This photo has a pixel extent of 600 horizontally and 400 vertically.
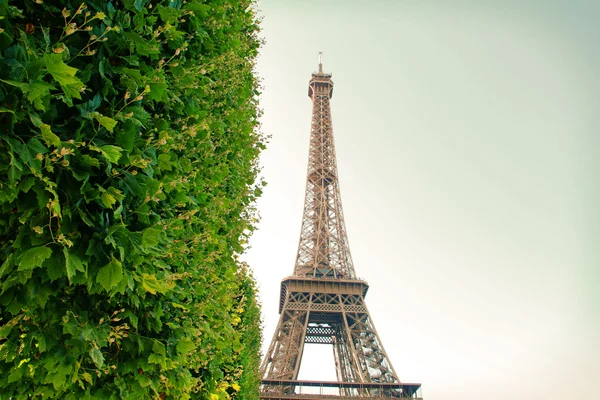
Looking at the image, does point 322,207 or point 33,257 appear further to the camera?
point 322,207

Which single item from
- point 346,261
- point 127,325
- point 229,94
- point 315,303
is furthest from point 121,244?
point 346,261

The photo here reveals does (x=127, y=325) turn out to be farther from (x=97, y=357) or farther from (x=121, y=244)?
(x=121, y=244)

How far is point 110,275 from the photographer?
12.5 ft

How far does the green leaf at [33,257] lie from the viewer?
3502 millimetres

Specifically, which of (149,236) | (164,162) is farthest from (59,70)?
(164,162)

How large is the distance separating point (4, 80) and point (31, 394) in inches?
133

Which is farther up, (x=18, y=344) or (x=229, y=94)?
(x=229, y=94)

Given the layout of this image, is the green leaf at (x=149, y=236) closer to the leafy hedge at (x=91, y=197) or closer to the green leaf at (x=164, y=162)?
the leafy hedge at (x=91, y=197)

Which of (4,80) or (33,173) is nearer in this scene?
(4,80)

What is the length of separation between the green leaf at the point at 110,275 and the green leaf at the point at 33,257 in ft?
1.42

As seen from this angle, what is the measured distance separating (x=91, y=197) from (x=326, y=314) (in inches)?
1933

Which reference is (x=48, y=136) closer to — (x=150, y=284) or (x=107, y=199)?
(x=107, y=199)

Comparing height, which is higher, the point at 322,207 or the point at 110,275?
the point at 322,207

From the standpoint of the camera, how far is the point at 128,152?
13.7 feet
